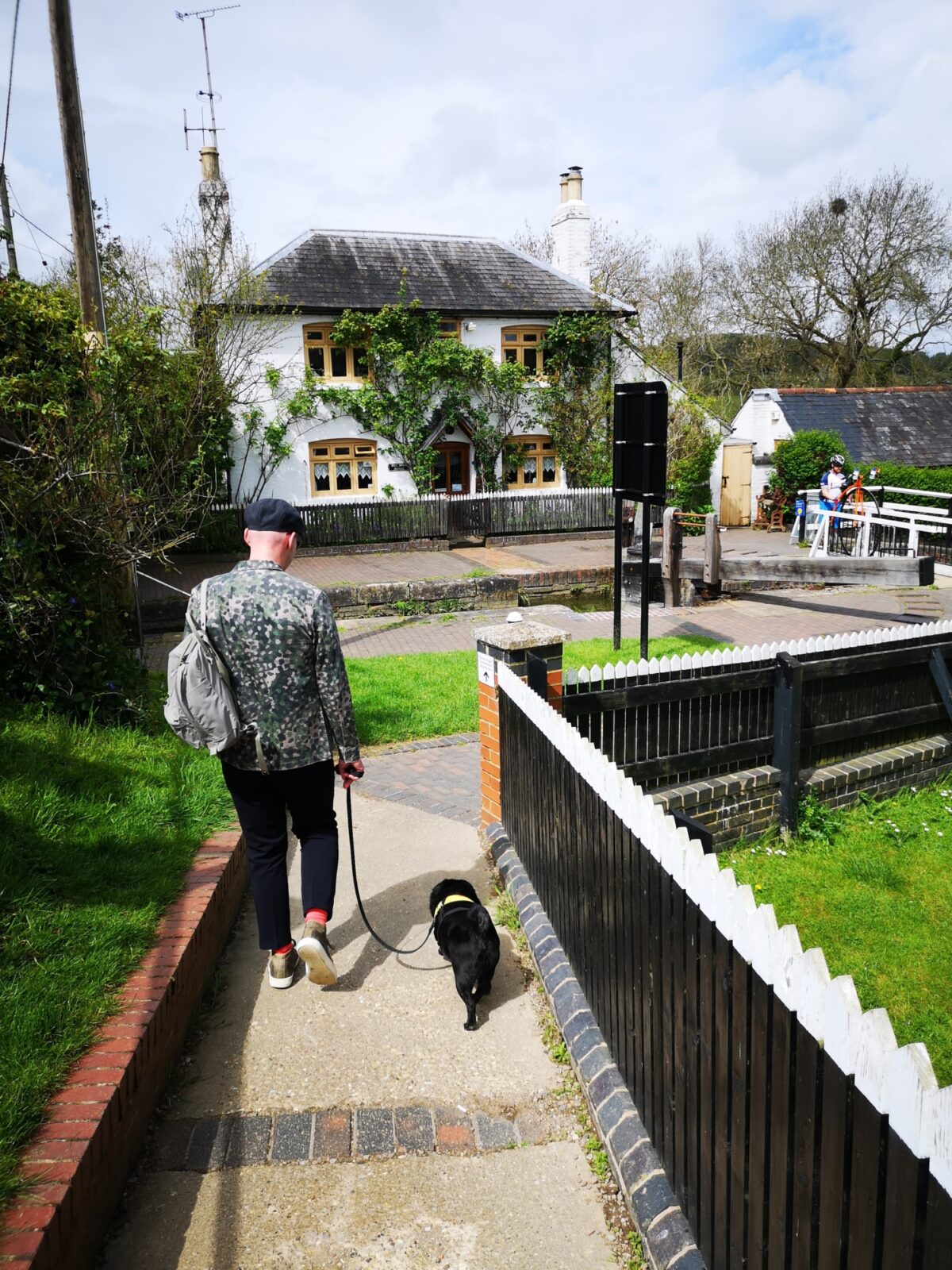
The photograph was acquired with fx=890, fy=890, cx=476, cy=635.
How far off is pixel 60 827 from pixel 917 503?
2131 cm

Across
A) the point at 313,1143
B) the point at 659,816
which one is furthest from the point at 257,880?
the point at 659,816

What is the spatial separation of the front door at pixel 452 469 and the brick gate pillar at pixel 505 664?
20.4 metres

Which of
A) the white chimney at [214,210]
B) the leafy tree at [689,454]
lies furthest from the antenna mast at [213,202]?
the leafy tree at [689,454]

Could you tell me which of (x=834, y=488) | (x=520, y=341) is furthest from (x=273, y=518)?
(x=520, y=341)

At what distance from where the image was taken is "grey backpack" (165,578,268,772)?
3.44 meters

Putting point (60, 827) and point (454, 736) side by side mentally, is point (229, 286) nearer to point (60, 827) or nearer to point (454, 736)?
point (454, 736)

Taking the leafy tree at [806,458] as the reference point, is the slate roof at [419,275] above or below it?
above

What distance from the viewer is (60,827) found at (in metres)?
4.25

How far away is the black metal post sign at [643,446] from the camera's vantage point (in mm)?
8289

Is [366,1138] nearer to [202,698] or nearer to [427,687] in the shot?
[202,698]

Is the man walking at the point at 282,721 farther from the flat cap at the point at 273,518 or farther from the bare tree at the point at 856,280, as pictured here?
the bare tree at the point at 856,280

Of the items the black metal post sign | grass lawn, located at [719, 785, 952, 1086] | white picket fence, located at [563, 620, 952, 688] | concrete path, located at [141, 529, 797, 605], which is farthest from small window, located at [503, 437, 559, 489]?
grass lawn, located at [719, 785, 952, 1086]

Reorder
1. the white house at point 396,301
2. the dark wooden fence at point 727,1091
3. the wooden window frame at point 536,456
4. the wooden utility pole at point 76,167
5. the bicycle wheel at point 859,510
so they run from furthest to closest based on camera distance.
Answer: the wooden window frame at point 536,456 → the white house at point 396,301 → the bicycle wheel at point 859,510 → the wooden utility pole at point 76,167 → the dark wooden fence at point 727,1091

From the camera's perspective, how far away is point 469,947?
11.8 feet
